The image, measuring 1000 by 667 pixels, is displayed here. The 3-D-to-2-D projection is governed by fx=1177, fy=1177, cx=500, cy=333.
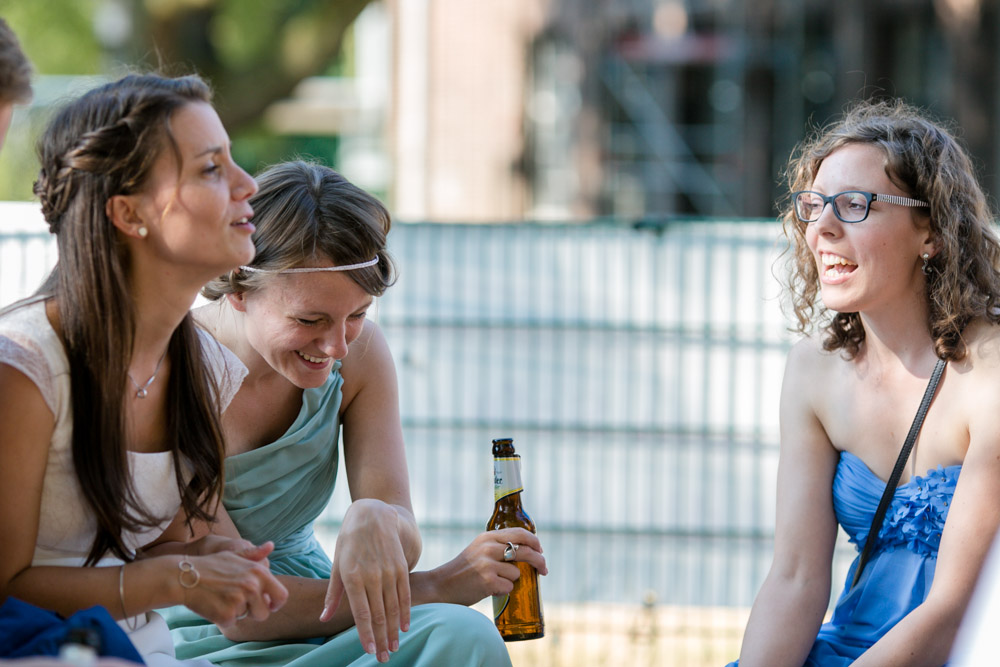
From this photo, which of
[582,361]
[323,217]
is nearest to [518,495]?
[323,217]

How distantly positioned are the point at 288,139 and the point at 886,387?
2515 cm

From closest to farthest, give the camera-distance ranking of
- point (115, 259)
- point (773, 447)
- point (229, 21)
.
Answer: point (115, 259)
point (773, 447)
point (229, 21)

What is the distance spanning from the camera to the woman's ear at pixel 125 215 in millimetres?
2318

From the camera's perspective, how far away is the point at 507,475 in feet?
9.01

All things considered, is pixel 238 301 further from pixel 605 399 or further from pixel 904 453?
pixel 605 399

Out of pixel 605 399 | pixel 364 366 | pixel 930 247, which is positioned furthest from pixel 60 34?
pixel 930 247

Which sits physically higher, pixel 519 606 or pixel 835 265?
pixel 835 265

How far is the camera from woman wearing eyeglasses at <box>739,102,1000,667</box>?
2.93m

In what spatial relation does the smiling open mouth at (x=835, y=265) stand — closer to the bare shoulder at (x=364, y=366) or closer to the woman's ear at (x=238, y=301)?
the bare shoulder at (x=364, y=366)

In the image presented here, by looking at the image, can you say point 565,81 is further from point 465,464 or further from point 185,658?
point 185,658

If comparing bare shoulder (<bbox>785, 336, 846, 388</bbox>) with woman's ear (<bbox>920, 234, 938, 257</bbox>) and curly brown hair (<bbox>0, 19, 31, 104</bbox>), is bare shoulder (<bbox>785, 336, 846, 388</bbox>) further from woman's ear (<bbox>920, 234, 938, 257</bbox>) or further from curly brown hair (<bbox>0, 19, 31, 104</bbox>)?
curly brown hair (<bbox>0, 19, 31, 104</bbox>)

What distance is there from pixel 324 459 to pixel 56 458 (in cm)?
97

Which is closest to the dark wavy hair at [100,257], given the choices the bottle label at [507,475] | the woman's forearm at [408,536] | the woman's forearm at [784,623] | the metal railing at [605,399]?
the woman's forearm at [408,536]

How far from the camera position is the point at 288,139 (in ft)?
88.9
